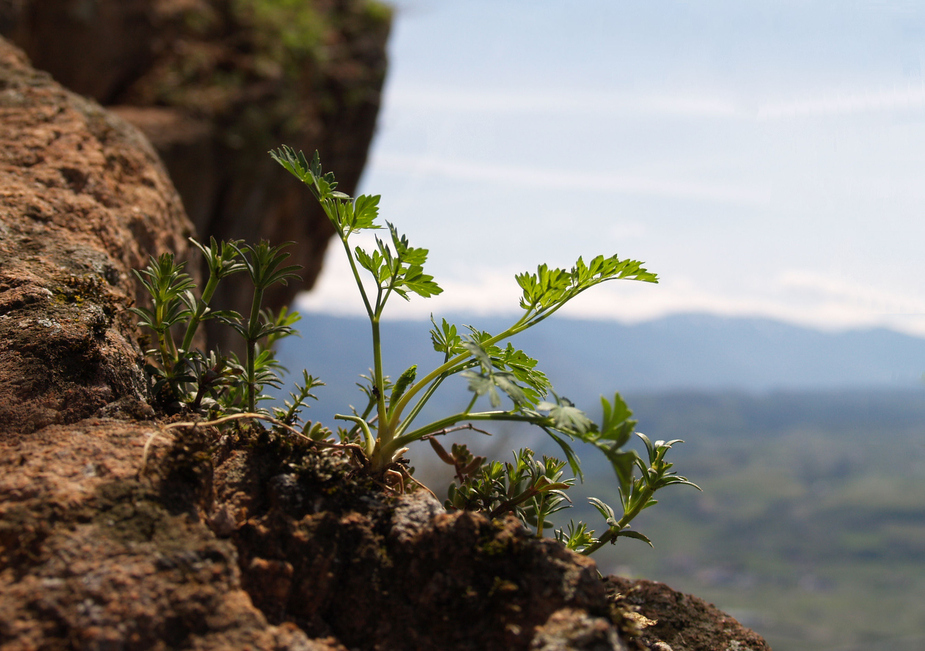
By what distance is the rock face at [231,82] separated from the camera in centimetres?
1086

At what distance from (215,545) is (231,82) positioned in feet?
41.5

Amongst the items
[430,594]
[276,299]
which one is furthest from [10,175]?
[276,299]

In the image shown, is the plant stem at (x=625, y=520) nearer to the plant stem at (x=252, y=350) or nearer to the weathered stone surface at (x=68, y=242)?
the plant stem at (x=252, y=350)

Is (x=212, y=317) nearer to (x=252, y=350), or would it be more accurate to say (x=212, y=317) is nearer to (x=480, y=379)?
(x=252, y=350)

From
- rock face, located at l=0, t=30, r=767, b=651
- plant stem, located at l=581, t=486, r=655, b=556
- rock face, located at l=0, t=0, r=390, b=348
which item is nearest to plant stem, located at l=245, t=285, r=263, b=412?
rock face, located at l=0, t=30, r=767, b=651

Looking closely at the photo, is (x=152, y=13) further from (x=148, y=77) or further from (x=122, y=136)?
(x=122, y=136)

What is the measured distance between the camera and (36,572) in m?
1.42

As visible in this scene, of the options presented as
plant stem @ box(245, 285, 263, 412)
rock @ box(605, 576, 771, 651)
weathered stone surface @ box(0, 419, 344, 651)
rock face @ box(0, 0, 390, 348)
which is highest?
rock face @ box(0, 0, 390, 348)

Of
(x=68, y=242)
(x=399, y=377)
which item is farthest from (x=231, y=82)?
(x=399, y=377)

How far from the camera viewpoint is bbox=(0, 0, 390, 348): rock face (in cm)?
1086

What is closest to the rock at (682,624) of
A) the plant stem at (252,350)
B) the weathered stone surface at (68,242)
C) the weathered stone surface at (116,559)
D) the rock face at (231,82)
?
the weathered stone surface at (116,559)

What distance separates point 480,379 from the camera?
65.1 inches

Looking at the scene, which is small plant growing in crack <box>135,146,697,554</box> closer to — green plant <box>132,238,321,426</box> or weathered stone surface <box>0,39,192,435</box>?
green plant <box>132,238,321,426</box>

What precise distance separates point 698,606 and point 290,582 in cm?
151
